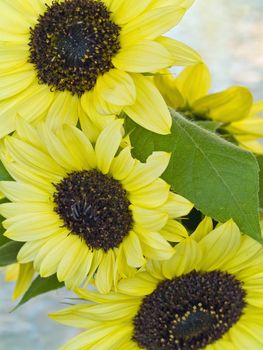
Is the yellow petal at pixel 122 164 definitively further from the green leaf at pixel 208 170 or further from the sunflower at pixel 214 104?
the sunflower at pixel 214 104

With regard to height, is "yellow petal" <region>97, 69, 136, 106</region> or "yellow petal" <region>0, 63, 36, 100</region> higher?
"yellow petal" <region>97, 69, 136, 106</region>

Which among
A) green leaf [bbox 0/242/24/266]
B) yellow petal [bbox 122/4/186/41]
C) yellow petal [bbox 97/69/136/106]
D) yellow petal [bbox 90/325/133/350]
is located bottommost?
yellow petal [bbox 90/325/133/350]

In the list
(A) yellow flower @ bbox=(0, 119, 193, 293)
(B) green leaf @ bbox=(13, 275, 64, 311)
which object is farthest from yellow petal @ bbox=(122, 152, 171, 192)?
(B) green leaf @ bbox=(13, 275, 64, 311)

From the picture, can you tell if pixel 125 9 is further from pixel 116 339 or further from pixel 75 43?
pixel 116 339

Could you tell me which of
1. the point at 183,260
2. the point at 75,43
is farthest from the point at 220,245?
the point at 75,43

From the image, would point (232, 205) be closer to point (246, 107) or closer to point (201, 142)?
point (201, 142)

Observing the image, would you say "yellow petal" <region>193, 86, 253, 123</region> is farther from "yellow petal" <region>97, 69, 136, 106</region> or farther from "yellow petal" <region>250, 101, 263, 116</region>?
"yellow petal" <region>97, 69, 136, 106</region>
